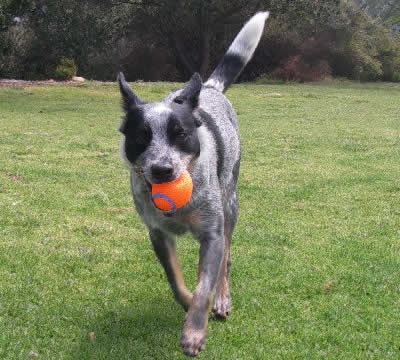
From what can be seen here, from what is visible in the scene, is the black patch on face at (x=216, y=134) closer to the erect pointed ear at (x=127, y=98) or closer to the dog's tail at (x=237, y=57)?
the erect pointed ear at (x=127, y=98)

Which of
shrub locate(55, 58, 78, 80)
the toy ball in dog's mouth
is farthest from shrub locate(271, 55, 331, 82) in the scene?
the toy ball in dog's mouth

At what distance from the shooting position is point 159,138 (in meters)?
3.78

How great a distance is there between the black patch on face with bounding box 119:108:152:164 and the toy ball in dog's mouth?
1.01ft

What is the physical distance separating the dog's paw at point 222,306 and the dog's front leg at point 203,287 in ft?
2.09

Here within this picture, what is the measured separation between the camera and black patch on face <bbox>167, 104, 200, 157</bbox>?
3.79 meters

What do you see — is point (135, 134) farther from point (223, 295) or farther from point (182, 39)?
point (182, 39)

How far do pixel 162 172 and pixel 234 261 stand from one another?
233 centimetres

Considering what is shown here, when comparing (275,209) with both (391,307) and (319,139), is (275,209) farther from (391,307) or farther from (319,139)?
(319,139)

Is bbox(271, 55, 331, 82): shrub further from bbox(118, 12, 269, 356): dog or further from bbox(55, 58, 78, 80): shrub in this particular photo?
bbox(118, 12, 269, 356): dog

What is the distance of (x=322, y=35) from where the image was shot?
34250 mm

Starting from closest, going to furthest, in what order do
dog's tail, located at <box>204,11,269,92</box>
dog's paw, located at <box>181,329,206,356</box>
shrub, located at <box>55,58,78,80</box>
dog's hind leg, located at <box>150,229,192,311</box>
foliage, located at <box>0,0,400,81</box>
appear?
dog's paw, located at <box>181,329,206,356</box>, dog's hind leg, located at <box>150,229,192,311</box>, dog's tail, located at <box>204,11,269,92</box>, shrub, located at <box>55,58,78,80</box>, foliage, located at <box>0,0,400,81</box>

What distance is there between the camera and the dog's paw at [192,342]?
3.50m

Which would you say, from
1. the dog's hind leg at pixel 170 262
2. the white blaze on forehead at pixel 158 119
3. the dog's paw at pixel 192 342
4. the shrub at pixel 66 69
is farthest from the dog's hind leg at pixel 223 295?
the shrub at pixel 66 69

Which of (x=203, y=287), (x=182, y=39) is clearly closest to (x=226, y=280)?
(x=203, y=287)
